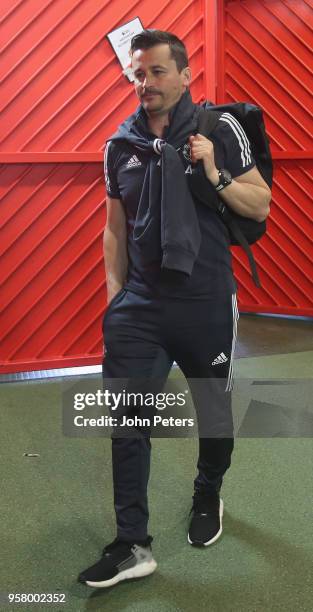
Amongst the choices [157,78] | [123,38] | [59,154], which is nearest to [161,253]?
[157,78]

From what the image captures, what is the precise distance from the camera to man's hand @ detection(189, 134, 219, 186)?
1757 mm

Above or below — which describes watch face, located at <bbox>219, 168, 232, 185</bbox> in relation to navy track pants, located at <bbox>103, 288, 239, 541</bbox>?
above

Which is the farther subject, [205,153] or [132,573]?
[132,573]

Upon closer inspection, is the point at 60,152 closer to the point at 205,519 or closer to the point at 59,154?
the point at 59,154

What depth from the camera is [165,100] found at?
5.93ft

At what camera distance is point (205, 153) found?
69.2 inches

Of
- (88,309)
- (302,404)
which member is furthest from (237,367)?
(88,309)

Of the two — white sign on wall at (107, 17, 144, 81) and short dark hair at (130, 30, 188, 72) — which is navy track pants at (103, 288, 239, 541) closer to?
short dark hair at (130, 30, 188, 72)

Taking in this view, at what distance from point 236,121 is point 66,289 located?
2.24 metres

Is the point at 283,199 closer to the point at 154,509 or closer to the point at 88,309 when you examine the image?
the point at 88,309

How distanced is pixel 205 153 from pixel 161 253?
30cm

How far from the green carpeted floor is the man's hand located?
1.20 meters

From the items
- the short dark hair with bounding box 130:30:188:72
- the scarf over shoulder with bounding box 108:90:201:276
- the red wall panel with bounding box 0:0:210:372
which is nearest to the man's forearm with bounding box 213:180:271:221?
the scarf over shoulder with bounding box 108:90:201:276

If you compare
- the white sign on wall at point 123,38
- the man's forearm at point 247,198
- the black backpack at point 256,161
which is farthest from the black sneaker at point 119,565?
the white sign on wall at point 123,38
